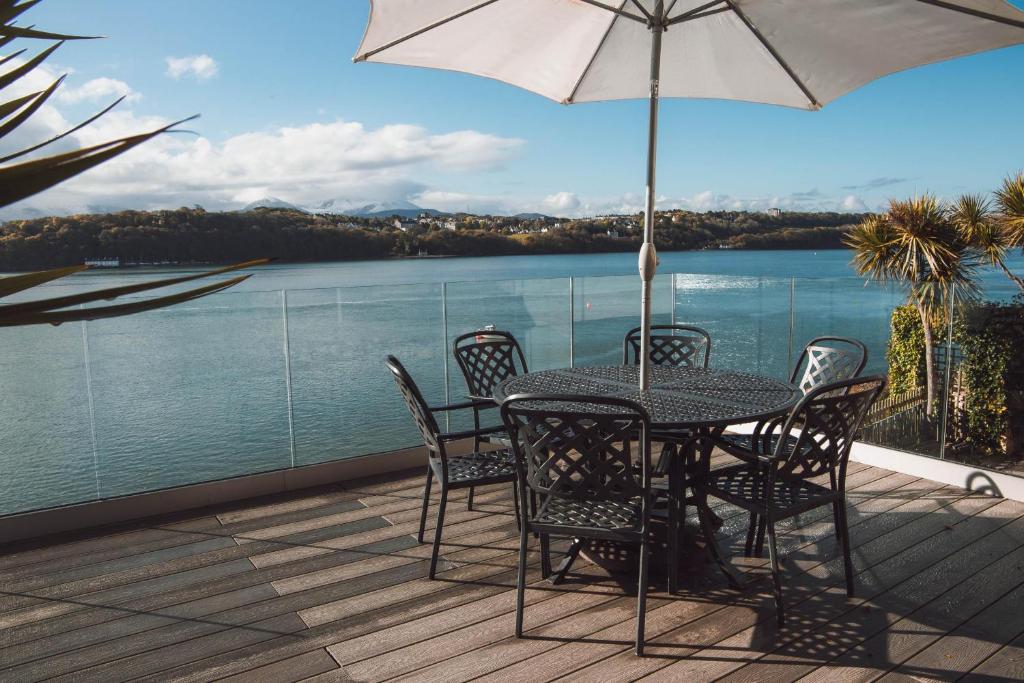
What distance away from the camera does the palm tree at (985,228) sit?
7164 mm

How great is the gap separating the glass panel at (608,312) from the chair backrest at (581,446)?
293cm

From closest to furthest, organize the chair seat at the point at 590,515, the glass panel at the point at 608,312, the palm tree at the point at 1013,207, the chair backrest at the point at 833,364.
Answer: the chair seat at the point at 590,515, the chair backrest at the point at 833,364, the glass panel at the point at 608,312, the palm tree at the point at 1013,207

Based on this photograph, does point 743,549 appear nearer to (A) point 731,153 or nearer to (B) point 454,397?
(B) point 454,397

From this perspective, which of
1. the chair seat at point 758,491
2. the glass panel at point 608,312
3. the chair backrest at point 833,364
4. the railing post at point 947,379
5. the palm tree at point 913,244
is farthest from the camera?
the palm tree at point 913,244

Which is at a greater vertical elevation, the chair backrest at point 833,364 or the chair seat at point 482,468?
the chair backrest at point 833,364

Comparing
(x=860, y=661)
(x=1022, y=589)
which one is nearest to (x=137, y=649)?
(x=860, y=661)

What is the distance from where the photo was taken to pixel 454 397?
5094 mm

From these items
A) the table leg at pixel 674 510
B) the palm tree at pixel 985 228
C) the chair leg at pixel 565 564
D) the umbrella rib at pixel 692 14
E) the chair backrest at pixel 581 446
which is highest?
the umbrella rib at pixel 692 14

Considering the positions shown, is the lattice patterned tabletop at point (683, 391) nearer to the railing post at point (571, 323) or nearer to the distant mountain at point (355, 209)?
the railing post at point (571, 323)

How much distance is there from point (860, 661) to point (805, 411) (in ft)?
2.92

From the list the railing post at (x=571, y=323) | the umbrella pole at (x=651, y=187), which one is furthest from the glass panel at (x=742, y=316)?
the umbrella pole at (x=651, y=187)

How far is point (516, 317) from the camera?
5.36 meters

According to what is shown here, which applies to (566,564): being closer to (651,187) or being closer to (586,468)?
(586,468)

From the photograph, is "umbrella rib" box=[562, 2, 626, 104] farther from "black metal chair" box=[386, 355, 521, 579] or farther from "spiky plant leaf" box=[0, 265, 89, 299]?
"spiky plant leaf" box=[0, 265, 89, 299]
